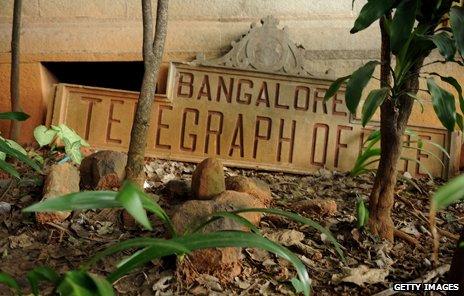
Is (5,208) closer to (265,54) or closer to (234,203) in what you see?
(234,203)

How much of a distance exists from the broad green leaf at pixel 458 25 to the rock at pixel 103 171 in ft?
3.70

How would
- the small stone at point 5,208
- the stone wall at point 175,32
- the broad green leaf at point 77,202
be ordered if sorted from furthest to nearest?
1. the stone wall at point 175,32
2. the small stone at point 5,208
3. the broad green leaf at point 77,202

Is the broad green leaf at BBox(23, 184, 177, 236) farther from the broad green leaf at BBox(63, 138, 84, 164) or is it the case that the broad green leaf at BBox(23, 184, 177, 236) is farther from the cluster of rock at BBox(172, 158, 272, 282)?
the broad green leaf at BBox(63, 138, 84, 164)

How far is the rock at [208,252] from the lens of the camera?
1.09 metres

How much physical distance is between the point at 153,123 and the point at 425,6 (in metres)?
1.22

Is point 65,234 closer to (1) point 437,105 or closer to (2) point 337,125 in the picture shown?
(1) point 437,105

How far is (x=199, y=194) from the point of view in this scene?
1399 mm

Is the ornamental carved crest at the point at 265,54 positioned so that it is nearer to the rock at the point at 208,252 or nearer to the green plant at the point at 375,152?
the green plant at the point at 375,152

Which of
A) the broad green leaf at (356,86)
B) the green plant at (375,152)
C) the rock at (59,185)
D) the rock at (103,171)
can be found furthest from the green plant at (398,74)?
the rock at (59,185)

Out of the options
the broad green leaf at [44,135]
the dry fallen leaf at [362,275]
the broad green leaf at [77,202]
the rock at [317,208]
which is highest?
the broad green leaf at [44,135]

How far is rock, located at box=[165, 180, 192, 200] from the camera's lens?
5.00 feet

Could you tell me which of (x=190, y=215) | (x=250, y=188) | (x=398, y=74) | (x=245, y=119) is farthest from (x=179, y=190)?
(x=398, y=74)

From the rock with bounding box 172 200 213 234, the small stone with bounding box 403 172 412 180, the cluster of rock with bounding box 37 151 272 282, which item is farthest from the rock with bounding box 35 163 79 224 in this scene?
the small stone with bounding box 403 172 412 180

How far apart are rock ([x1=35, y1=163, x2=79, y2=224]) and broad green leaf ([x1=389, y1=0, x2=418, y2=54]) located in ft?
3.63
